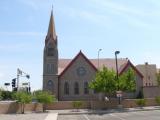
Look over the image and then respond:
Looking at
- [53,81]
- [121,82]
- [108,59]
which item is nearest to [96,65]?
→ [108,59]

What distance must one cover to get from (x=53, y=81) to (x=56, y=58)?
5232mm

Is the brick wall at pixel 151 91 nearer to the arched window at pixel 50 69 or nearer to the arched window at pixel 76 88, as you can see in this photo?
the arched window at pixel 76 88

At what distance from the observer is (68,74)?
76.1 meters

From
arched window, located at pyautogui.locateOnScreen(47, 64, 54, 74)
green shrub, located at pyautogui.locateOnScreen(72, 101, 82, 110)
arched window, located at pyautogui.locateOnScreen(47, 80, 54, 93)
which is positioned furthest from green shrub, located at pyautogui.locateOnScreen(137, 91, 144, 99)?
green shrub, located at pyautogui.locateOnScreen(72, 101, 82, 110)

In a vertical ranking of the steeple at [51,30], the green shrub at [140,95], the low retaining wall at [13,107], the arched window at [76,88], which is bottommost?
the low retaining wall at [13,107]

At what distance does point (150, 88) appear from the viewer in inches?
2997

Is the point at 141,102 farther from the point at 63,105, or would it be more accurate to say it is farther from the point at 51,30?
the point at 51,30

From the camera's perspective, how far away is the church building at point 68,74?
75250mm

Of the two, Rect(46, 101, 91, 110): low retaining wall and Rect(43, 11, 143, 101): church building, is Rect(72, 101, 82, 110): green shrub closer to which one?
Rect(46, 101, 91, 110): low retaining wall

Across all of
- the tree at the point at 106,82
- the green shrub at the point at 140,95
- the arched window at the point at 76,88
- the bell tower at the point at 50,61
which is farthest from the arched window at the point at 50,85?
the tree at the point at 106,82

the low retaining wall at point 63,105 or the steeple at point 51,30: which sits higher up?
the steeple at point 51,30

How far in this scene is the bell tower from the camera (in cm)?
7506

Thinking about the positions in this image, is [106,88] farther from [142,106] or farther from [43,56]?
[43,56]

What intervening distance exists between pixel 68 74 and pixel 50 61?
4.85 metres
